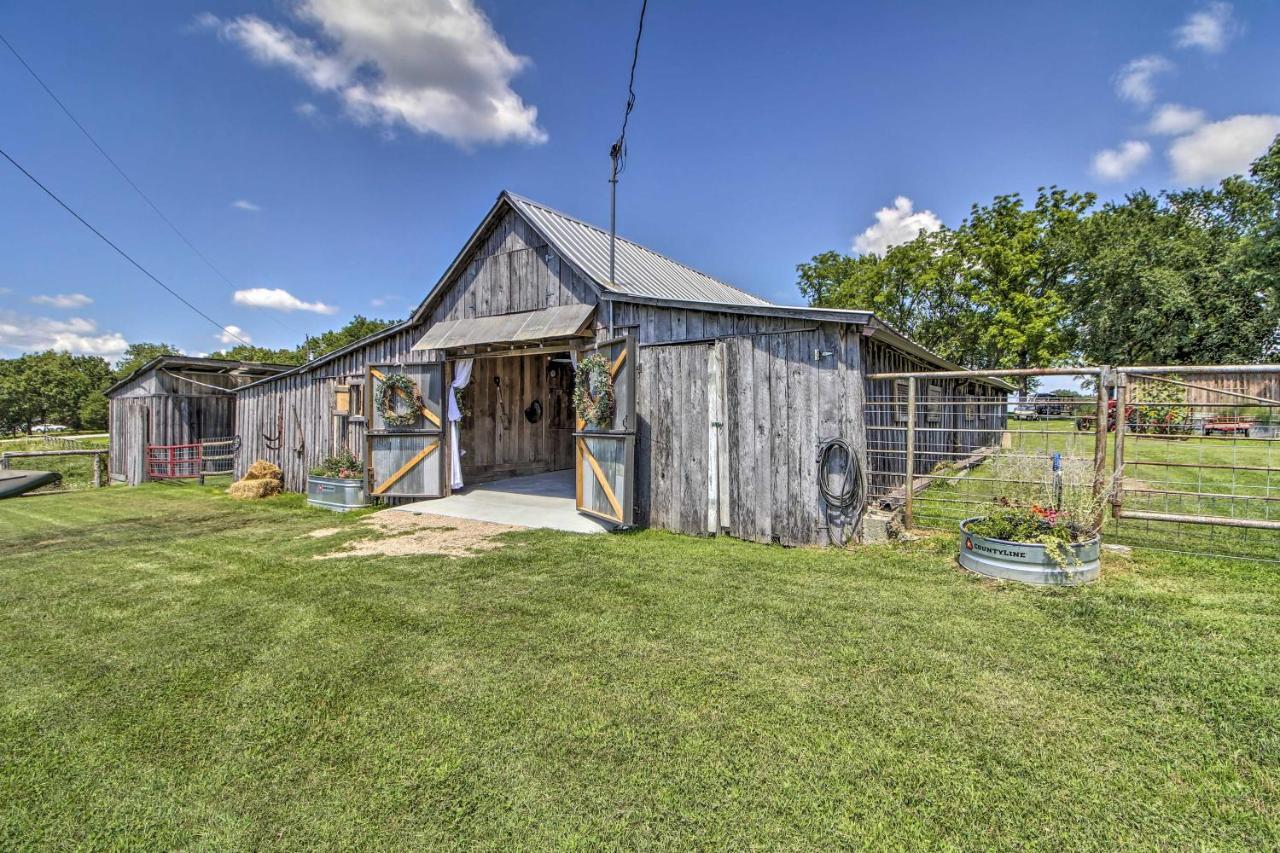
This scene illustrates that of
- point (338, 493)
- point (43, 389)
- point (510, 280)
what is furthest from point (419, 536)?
point (43, 389)

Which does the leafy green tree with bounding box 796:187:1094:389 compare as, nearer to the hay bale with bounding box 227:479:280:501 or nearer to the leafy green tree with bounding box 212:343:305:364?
the hay bale with bounding box 227:479:280:501

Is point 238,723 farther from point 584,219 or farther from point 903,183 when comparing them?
point 903,183

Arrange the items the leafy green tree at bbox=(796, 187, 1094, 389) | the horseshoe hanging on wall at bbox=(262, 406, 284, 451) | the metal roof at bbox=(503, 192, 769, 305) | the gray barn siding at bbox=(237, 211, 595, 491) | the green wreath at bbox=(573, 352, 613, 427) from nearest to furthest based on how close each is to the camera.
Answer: the green wreath at bbox=(573, 352, 613, 427), the metal roof at bbox=(503, 192, 769, 305), the gray barn siding at bbox=(237, 211, 595, 491), the horseshoe hanging on wall at bbox=(262, 406, 284, 451), the leafy green tree at bbox=(796, 187, 1094, 389)

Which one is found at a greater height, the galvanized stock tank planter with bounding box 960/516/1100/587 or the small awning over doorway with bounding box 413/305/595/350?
the small awning over doorway with bounding box 413/305/595/350

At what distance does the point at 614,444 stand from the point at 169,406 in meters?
13.7

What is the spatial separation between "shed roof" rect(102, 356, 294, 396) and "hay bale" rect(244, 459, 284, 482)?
3638 mm

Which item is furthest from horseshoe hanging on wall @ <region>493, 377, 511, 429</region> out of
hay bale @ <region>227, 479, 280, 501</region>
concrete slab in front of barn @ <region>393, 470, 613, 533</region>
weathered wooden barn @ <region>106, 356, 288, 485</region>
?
weathered wooden barn @ <region>106, 356, 288, 485</region>

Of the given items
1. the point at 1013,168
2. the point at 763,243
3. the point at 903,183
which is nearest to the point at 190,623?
the point at 763,243

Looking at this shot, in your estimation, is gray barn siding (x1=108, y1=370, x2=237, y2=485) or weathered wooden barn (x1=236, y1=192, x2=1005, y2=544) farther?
gray barn siding (x1=108, y1=370, x2=237, y2=485)

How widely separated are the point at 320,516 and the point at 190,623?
4527 mm

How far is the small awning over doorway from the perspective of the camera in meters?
7.09

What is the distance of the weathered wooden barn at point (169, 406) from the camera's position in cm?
1311

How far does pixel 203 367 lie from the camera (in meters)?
13.6

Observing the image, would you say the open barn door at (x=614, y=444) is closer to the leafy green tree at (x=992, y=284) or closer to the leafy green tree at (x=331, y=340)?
the leafy green tree at (x=992, y=284)
